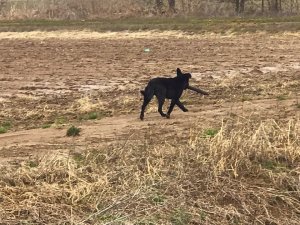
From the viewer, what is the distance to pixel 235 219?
6.09m

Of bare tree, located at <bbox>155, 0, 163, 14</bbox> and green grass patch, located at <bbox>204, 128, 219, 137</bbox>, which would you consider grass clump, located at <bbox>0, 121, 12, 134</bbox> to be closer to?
green grass patch, located at <bbox>204, 128, 219, 137</bbox>

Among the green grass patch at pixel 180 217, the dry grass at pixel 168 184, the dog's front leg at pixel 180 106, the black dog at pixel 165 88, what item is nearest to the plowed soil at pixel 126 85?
the dog's front leg at pixel 180 106

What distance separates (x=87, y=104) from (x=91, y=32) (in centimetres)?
2129

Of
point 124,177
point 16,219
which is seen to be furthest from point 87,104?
point 16,219

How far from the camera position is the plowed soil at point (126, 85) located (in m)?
10.3

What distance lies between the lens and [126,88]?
1577 cm

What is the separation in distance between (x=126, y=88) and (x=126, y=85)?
0.48 meters

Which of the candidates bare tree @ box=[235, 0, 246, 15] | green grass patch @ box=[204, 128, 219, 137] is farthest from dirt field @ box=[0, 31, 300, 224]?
bare tree @ box=[235, 0, 246, 15]

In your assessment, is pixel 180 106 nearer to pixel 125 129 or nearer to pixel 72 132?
pixel 125 129

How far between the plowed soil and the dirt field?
3 cm

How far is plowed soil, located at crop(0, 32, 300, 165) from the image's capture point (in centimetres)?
1027

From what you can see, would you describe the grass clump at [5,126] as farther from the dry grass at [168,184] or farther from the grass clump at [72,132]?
the dry grass at [168,184]

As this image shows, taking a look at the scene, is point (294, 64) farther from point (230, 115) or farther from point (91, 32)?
point (91, 32)

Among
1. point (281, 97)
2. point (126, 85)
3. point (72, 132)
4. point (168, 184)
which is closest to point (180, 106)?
point (72, 132)
